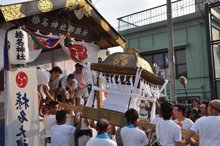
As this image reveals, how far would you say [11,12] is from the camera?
5.92 meters

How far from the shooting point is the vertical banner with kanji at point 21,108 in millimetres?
5738

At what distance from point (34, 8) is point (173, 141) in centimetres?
498

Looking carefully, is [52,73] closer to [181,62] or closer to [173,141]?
[173,141]

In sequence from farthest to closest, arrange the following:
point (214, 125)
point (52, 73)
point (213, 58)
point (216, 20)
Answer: point (216, 20) < point (213, 58) < point (52, 73) < point (214, 125)

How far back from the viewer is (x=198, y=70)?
14.4 metres

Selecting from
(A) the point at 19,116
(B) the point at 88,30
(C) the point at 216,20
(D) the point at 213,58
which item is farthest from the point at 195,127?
(C) the point at 216,20

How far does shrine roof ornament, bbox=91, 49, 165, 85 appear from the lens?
5.48 m

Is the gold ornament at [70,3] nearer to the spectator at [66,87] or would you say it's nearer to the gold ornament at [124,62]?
the spectator at [66,87]

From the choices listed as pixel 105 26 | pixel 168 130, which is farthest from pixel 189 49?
pixel 168 130

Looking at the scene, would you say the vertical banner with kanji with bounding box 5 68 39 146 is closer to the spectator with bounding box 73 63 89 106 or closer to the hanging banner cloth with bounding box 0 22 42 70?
the hanging banner cloth with bounding box 0 22 42 70

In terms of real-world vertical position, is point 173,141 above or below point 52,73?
below

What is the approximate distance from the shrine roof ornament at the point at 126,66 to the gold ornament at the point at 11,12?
2.37 meters

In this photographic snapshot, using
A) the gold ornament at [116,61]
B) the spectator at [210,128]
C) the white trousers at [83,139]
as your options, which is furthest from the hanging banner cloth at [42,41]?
the spectator at [210,128]

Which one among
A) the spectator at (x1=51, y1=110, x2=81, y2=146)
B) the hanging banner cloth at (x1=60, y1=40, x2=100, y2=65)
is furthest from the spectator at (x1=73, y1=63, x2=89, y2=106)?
the spectator at (x1=51, y1=110, x2=81, y2=146)
